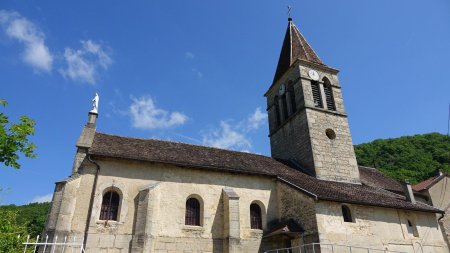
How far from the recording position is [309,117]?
22.4 meters

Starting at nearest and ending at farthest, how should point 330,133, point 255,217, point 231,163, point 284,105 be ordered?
point 255,217, point 231,163, point 330,133, point 284,105

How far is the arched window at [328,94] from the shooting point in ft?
80.0

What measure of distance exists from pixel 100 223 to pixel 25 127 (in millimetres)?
7917

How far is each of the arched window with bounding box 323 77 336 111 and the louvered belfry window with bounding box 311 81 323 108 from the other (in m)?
0.76

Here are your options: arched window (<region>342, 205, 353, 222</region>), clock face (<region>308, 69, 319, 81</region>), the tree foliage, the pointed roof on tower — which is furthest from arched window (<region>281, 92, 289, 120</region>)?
the tree foliage

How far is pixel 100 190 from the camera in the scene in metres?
15.0

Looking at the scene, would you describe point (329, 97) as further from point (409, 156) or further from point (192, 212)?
point (409, 156)

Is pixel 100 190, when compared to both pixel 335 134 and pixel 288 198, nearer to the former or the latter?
pixel 288 198

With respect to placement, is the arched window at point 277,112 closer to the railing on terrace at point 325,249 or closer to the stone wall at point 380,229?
the stone wall at point 380,229

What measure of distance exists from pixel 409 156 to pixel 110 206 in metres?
42.4

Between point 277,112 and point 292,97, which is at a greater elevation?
point 292,97

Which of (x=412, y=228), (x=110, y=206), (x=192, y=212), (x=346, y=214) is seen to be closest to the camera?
(x=110, y=206)

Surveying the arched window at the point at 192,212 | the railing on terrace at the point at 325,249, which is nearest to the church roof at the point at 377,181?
the railing on terrace at the point at 325,249

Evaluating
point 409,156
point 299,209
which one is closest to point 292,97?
point 299,209
